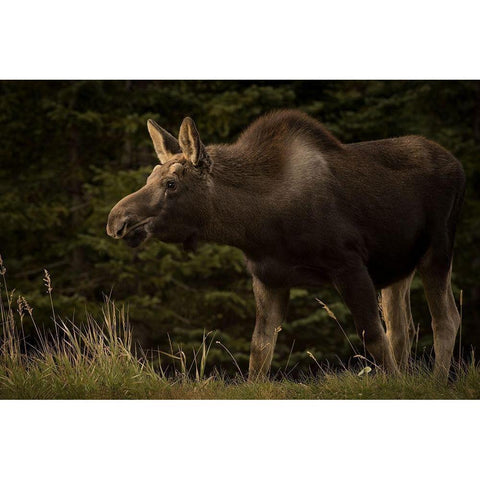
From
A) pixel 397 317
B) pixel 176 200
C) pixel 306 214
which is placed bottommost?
pixel 397 317

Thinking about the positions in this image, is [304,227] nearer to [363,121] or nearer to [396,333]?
[396,333]

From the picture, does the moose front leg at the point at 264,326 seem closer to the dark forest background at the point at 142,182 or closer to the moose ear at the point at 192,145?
the moose ear at the point at 192,145

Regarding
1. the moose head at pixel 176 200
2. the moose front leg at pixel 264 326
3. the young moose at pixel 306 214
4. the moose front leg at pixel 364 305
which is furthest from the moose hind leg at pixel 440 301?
the moose head at pixel 176 200

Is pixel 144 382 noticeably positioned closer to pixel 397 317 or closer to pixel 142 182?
pixel 397 317

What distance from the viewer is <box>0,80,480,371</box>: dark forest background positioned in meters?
10.3

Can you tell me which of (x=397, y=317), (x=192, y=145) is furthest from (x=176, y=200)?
(x=397, y=317)

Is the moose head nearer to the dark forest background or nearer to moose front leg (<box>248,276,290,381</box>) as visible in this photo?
moose front leg (<box>248,276,290,381</box>)

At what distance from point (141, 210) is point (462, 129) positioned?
5807 millimetres

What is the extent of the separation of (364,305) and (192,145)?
1.72 metres

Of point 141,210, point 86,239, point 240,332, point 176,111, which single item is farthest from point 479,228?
point 141,210

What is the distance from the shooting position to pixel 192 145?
5.86m

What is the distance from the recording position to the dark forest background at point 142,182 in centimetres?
1028

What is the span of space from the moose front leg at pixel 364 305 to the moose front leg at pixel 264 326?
0.54 m

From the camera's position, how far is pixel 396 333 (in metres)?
6.81
